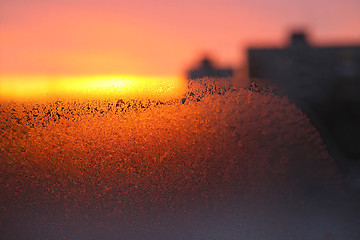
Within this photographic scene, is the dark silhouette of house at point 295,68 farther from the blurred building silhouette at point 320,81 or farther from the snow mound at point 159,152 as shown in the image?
the snow mound at point 159,152

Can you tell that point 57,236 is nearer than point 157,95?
Yes

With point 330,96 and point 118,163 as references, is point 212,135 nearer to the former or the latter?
point 118,163

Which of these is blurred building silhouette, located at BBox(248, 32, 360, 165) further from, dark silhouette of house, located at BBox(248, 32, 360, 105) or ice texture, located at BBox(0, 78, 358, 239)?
ice texture, located at BBox(0, 78, 358, 239)

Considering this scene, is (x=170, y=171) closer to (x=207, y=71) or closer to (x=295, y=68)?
(x=207, y=71)

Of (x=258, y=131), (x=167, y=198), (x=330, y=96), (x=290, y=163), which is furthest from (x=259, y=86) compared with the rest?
(x=330, y=96)

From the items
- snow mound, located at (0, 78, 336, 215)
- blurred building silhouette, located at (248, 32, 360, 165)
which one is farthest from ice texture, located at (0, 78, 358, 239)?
blurred building silhouette, located at (248, 32, 360, 165)

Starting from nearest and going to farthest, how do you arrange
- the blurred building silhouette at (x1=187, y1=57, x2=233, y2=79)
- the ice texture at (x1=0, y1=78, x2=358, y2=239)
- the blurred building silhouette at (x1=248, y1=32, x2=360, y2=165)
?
the ice texture at (x1=0, y1=78, x2=358, y2=239), the blurred building silhouette at (x1=187, y1=57, x2=233, y2=79), the blurred building silhouette at (x1=248, y1=32, x2=360, y2=165)
